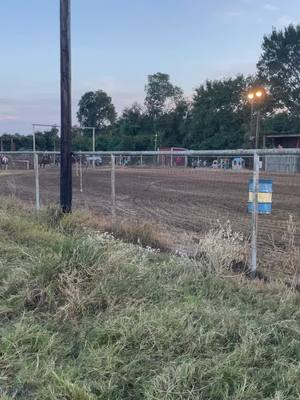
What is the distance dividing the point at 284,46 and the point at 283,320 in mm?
81618

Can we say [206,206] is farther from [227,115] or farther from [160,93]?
[160,93]

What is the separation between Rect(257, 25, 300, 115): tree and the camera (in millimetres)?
76069

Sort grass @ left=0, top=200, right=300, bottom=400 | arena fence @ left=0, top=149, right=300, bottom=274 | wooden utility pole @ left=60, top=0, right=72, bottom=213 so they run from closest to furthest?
1. grass @ left=0, top=200, right=300, bottom=400
2. arena fence @ left=0, top=149, right=300, bottom=274
3. wooden utility pole @ left=60, top=0, right=72, bottom=213

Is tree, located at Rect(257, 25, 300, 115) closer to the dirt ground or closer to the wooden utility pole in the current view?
the dirt ground

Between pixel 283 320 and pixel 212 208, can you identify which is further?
pixel 212 208

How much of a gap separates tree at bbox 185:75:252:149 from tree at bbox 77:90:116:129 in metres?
48.9

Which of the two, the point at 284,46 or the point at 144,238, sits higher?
the point at 284,46

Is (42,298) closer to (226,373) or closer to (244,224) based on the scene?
(226,373)

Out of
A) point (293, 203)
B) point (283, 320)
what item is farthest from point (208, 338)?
point (293, 203)

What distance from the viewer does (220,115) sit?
80875 mm

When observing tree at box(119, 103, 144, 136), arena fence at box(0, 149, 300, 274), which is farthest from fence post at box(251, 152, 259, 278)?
tree at box(119, 103, 144, 136)

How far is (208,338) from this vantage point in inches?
157

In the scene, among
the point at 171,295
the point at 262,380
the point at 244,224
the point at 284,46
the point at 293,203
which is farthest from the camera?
the point at 284,46

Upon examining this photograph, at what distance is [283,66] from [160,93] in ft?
138
